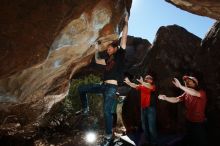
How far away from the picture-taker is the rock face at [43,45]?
6395 mm

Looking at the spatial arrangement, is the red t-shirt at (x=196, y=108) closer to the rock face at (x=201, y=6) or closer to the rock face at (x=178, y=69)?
the rock face at (x=178, y=69)

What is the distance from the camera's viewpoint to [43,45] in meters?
6.98

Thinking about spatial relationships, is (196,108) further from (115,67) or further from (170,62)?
(170,62)

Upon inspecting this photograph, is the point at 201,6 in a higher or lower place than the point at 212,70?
higher

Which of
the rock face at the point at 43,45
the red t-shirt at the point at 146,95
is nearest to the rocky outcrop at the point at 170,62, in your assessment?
the red t-shirt at the point at 146,95

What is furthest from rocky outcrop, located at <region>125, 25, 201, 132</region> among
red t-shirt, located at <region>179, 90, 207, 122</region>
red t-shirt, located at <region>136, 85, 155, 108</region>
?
red t-shirt, located at <region>179, 90, 207, 122</region>

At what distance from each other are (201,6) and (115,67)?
2.88 m

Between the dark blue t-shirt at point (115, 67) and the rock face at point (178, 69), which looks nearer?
the dark blue t-shirt at point (115, 67)

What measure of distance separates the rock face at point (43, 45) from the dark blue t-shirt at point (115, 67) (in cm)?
147

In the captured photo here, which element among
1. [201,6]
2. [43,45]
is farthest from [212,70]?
[43,45]

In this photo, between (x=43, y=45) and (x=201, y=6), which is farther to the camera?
(x=201, y=6)

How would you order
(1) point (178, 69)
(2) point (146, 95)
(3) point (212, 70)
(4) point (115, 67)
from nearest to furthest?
1. (4) point (115, 67)
2. (2) point (146, 95)
3. (3) point (212, 70)
4. (1) point (178, 69)

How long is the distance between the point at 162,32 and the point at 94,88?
16.7 feet

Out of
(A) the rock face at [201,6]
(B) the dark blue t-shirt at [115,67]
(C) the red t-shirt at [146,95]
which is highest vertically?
(A) the rock face at [201,6]
